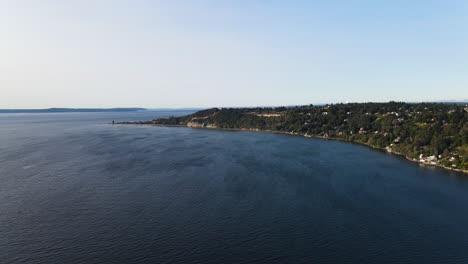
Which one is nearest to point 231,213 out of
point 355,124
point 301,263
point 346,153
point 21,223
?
point 301,263

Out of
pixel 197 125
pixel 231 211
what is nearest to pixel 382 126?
pixel 231 211

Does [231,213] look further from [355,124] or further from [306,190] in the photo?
[355,124]

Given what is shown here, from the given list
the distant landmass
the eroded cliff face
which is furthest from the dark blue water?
the eroded cliff face

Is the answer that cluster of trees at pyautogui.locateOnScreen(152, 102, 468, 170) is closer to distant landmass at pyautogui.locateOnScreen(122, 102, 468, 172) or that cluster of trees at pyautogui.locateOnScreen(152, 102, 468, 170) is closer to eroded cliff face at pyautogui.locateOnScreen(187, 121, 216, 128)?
distant landmass at pyautogui.locateOnScreen(122, 102, 468, 172)

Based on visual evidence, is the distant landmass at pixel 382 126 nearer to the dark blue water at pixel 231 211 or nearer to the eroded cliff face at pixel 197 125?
the eroded cliff face at pixel 197 125

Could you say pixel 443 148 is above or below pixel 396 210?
above
